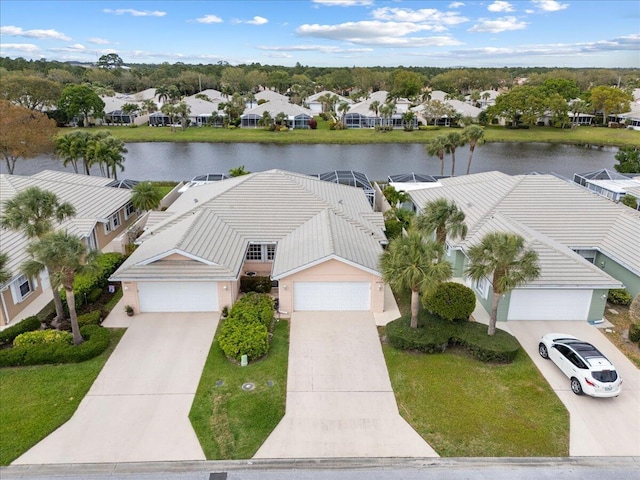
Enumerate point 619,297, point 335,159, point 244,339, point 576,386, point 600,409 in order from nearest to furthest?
point 600,409 < point 576,386 < point 244,339 < point 619,297 < point 335,159

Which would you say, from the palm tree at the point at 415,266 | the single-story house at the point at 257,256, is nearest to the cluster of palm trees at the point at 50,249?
the single-story house at the point at 257,256

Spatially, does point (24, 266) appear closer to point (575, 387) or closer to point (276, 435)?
point (276, 435)

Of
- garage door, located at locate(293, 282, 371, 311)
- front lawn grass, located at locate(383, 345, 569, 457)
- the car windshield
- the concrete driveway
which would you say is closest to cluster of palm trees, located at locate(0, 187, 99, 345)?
garage door, located at locate(293, 282, 371, 311)

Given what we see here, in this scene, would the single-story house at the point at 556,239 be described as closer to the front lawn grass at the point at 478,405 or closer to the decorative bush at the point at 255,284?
the front lawn grass at the point at 478,405

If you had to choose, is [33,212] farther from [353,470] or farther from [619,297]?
[619,297]

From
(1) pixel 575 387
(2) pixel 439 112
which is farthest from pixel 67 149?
(2) pixel 439 112

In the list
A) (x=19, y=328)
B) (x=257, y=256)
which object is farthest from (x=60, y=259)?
(x=257, y=256)
